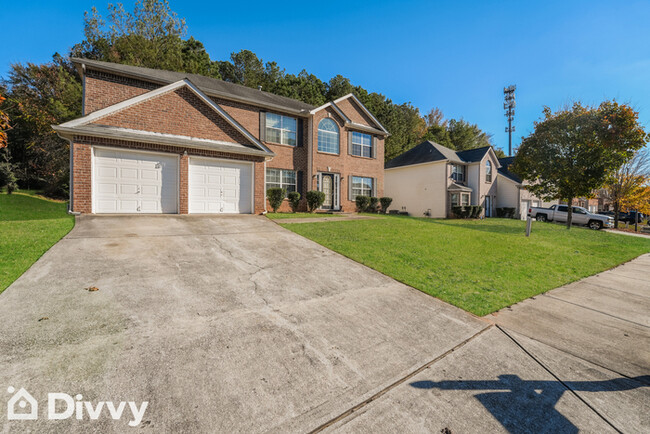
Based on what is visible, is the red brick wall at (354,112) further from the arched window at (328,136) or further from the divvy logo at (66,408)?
the divvy logo at (66,408)

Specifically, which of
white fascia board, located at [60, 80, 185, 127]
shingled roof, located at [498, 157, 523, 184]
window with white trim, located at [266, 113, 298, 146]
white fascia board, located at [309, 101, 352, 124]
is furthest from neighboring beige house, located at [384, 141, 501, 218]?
white fascia board, located at [60, 80, 185, 127]

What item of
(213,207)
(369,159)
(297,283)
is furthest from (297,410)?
(369,159)

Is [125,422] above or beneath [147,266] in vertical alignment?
beneath

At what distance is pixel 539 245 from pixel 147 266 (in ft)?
41.7

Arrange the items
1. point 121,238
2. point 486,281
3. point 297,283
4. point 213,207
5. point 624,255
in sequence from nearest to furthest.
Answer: point 297,283
point 486,281
point 121,238
point 624,255
point 213,207

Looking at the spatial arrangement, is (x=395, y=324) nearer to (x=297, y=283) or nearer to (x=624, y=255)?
(x=297, y=283)

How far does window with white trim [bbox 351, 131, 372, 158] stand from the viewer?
19.3 m

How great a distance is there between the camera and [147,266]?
518 cm

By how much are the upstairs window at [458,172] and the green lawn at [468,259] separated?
Result: 13327mm

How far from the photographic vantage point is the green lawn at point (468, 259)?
17.4 ft

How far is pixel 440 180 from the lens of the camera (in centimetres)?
2352

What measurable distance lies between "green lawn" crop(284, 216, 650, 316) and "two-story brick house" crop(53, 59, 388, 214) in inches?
155

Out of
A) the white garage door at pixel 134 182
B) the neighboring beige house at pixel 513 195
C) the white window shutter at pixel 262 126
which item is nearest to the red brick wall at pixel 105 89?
the white garage door at pixel 134 182

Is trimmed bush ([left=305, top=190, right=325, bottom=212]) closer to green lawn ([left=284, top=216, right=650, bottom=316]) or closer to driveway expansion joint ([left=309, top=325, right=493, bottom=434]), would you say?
green lawn ([left=284, top=216, right=650, bottom=316])
